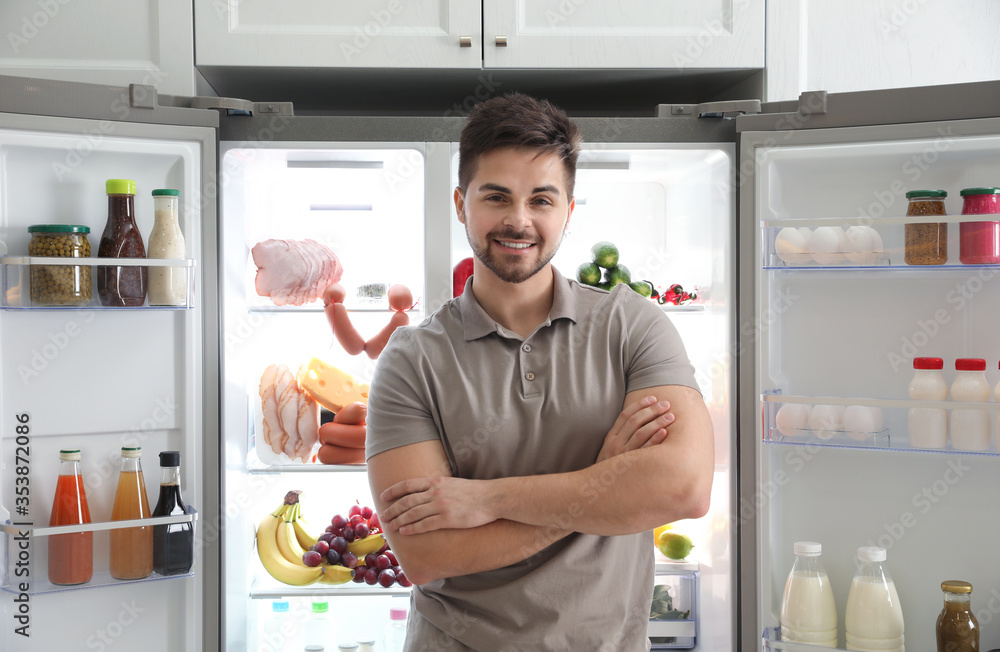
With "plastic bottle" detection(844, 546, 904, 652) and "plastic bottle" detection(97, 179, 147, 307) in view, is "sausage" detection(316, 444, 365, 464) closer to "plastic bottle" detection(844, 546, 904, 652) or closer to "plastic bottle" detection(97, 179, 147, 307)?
"plastic bottle" detection(97, 179, 147, 307)

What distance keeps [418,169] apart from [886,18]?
126 centimetres

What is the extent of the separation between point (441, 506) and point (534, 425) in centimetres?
21

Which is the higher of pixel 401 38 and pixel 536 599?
pixel 401 38

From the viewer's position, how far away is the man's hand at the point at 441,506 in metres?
1.22

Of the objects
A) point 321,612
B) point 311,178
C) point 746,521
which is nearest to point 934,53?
point 746,521

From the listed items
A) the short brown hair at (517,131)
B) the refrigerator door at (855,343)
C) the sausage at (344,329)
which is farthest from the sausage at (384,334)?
the refrigerator door at (855,343)

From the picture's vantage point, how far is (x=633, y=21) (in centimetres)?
188

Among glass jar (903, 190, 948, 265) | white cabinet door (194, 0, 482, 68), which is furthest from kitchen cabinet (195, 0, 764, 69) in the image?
glass jar (903, 190, 948, 265)

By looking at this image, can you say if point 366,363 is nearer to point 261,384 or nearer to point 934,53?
point 261,384

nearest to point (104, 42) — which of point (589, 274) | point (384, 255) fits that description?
point (384, 255)

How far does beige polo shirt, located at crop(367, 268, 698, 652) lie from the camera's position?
1.24m

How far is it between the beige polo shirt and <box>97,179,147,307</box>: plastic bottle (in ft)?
2.10

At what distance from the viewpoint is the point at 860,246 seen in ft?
5.30

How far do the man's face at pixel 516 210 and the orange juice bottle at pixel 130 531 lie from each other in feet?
3.06
